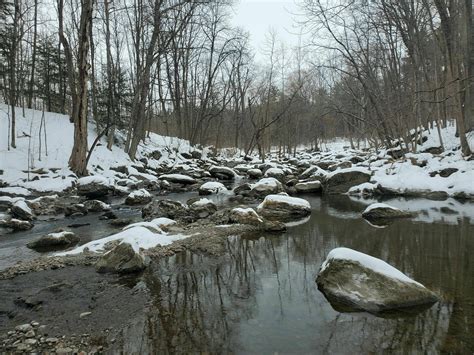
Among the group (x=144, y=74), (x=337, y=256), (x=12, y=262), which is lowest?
(x=12, y=262)

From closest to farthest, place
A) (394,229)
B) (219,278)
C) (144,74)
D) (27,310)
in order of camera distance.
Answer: (27,310) → (219,278) → (394,229) → (144,74)

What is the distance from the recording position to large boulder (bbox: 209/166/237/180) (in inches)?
851

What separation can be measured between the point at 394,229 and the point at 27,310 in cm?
748

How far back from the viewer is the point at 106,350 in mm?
3432

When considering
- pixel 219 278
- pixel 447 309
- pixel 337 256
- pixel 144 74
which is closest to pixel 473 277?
pixel 447 309

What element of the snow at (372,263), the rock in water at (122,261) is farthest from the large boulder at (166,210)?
the snow at (372,263)

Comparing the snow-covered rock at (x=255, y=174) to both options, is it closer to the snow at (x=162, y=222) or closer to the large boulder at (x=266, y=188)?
the large boulder at (x=266, y=188)

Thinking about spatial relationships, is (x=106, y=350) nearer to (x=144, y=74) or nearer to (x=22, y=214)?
(x=22, y=214)

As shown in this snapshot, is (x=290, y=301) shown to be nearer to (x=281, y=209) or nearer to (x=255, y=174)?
(x=281, y=209)

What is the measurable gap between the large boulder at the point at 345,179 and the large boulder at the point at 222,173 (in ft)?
25.0

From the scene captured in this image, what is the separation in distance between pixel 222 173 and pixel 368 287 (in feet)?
57.6

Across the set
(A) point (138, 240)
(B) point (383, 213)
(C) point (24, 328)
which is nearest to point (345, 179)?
(B) point (383, 213)

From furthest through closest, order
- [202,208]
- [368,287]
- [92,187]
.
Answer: [92,187], [202,208], [368,287]

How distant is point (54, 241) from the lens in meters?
7.44
